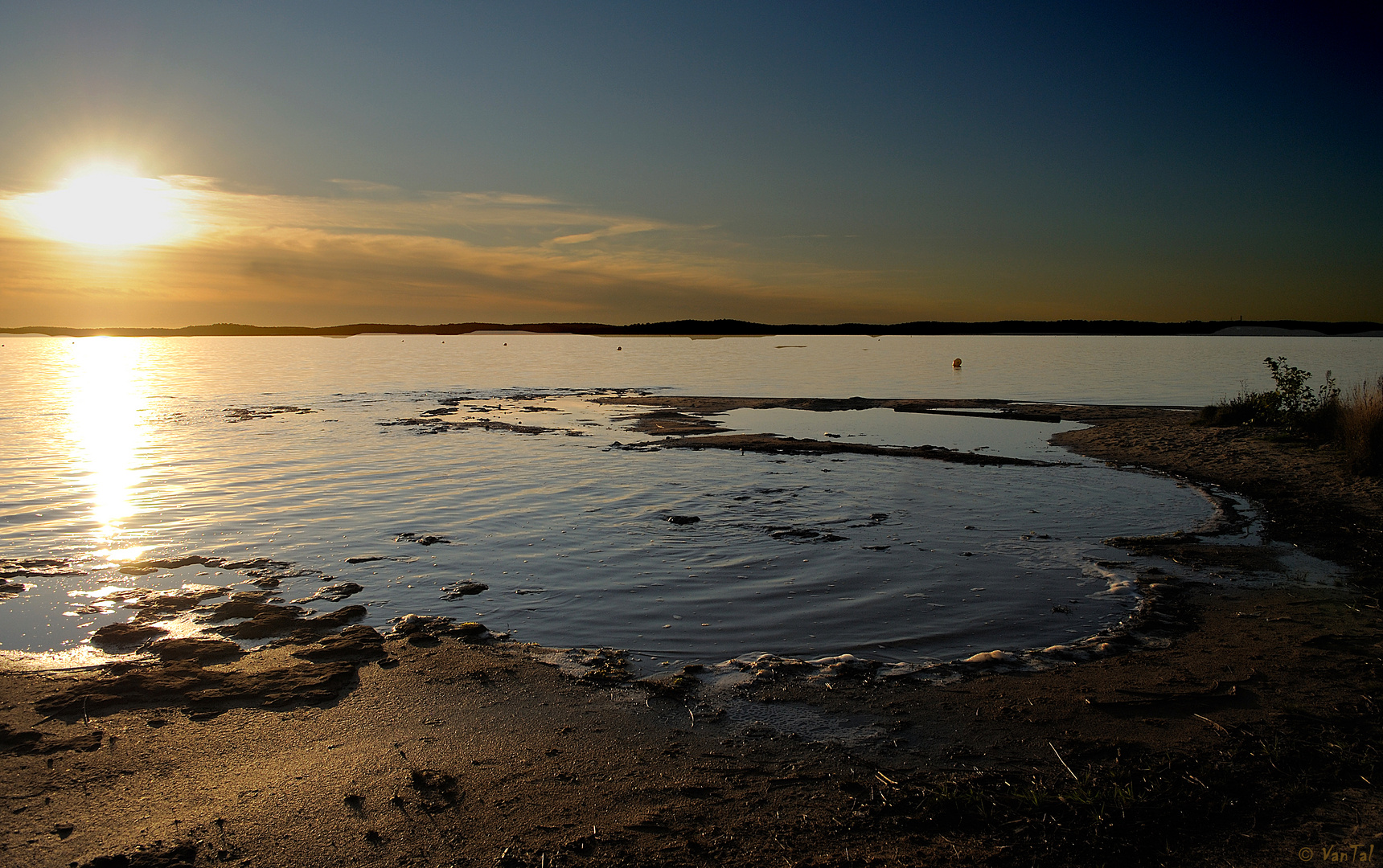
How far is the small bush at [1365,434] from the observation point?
50.2ft

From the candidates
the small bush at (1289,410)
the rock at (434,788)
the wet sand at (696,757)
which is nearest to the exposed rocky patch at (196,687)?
the wet sand at (696,757)

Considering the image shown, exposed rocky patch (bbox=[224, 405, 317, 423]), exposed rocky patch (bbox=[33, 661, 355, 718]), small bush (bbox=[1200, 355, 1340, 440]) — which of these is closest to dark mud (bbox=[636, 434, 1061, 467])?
small bush (bbox=[1200, 355, 1340, 440])

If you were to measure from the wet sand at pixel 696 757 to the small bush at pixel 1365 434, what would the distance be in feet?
31.0

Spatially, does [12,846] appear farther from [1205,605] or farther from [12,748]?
[1205,605]

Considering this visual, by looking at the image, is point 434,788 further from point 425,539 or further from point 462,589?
point 425,539

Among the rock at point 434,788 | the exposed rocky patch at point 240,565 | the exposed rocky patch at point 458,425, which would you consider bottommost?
the exposed rocky patch at point 240,565

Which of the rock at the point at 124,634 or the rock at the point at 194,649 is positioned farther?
the rock at the point at 124,634

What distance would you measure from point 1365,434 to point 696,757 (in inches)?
668

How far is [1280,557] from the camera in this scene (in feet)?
35.6

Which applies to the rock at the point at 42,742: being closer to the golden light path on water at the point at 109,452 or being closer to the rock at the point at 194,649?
the rock at the point at 194,649

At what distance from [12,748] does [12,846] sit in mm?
1519

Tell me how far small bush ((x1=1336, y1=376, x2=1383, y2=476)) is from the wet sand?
31.0 ft

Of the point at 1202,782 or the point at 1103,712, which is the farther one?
the point at 1103,712

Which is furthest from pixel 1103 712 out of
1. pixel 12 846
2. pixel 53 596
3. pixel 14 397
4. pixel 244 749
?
pixel 14 397
